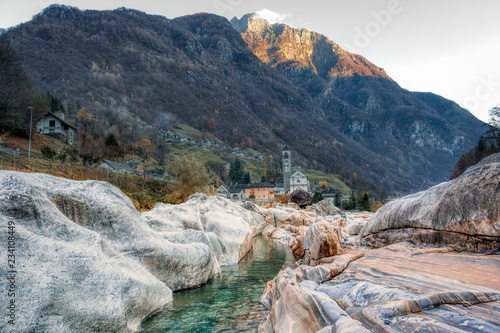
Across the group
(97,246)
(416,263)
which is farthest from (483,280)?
(97,246)

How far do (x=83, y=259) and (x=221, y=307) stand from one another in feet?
19.8

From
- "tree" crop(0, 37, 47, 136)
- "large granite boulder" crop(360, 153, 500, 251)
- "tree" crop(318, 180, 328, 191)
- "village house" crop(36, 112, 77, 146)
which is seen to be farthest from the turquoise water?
"tree" crop(318, 180, 328, 191)

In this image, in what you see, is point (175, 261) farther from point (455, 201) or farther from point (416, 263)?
point (455, 201)

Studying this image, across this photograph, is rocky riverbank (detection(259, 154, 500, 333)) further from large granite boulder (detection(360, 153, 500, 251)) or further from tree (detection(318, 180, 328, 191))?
tree (detection(318, 180, 328, 191))

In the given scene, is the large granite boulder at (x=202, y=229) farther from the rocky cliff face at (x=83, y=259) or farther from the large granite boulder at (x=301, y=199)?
the large granite boulder at (x=301, y=199)

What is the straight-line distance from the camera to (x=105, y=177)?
36.7 meters

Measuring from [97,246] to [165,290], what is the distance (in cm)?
371

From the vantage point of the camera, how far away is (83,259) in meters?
8.35

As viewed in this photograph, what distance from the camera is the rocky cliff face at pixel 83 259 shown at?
23.2 feet

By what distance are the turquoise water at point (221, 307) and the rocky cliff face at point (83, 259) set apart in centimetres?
64

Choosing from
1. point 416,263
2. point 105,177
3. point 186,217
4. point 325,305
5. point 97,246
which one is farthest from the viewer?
point 105,177

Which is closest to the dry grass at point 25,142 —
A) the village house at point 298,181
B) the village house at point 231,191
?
the village house at point 231,191

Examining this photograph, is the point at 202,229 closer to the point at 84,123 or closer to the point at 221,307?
the point at 221,307

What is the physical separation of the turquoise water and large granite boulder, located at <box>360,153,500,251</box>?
8083mm
